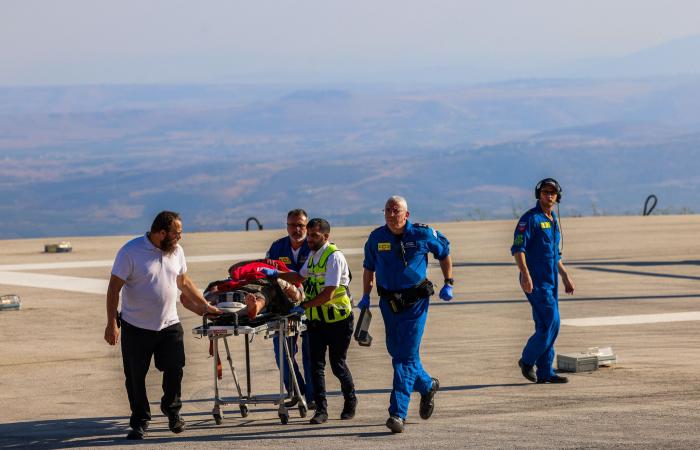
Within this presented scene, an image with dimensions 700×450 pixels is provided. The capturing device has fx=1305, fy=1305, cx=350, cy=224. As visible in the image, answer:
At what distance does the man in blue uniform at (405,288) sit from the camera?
10312 millimetres

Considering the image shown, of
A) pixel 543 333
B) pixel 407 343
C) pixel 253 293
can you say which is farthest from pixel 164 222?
pixel 543 333

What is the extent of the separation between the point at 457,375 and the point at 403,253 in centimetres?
281

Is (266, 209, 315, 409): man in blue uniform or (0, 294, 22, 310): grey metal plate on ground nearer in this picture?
(266, 209, 315, 409): man in blue uniform

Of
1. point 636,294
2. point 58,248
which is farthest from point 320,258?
point 58,248

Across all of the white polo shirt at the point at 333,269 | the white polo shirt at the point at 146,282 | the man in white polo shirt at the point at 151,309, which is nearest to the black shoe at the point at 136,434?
the man in white polo shirt at the point at 151,309

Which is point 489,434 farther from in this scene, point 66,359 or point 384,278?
point 66,359

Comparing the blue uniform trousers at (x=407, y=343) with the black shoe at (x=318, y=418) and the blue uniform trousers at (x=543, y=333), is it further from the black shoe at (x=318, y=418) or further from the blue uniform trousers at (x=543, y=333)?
the blue uniform trousers at (x=543, y=333)

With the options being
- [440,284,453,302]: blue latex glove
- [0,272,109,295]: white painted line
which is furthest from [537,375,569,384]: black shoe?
[0,272,109,295]: white painted line

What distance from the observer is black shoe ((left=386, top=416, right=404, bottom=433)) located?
9.79 meters

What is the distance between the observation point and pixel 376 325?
17.1m

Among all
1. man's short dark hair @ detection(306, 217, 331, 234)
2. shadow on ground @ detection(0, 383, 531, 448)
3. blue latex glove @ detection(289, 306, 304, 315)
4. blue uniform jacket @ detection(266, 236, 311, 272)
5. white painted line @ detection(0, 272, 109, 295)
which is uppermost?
man's short dark hair @ detection(306, 217, 331, 234)

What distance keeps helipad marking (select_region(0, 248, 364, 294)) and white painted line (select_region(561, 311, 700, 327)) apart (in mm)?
8679

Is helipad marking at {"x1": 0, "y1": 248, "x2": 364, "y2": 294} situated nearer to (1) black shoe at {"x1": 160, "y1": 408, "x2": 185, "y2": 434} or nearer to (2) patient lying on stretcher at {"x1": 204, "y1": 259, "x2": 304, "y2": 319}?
(2) patient lying on stretcher at {"x1": 204, "y1": 259, "x2": 304, "y2": 319}

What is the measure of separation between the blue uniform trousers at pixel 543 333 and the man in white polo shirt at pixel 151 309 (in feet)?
11.7
